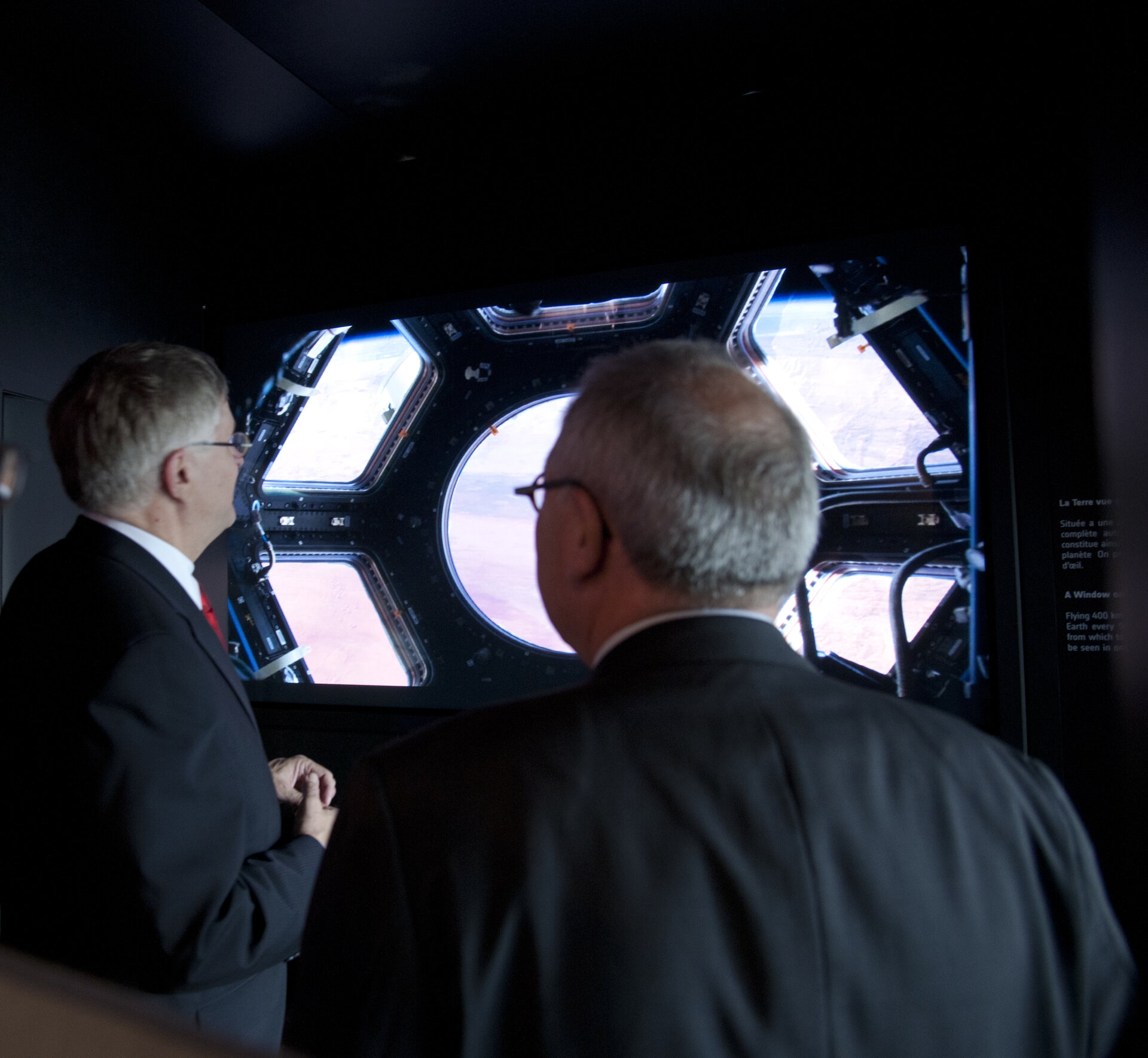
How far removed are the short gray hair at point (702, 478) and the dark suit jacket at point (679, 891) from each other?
0.12 m

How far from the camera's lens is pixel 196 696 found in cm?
122

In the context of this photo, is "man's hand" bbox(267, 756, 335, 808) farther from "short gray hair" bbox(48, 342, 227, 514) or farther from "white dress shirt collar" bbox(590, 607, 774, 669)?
"white dress shirt collar" bbox(590, 607, 774, 669)

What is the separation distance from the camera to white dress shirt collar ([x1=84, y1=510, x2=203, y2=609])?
1.40 m

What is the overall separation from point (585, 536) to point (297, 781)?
3.22 ft

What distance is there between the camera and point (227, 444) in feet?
5.14

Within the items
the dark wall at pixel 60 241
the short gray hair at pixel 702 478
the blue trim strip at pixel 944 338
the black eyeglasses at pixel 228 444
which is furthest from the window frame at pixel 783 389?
the dark wall at pixel 60 241

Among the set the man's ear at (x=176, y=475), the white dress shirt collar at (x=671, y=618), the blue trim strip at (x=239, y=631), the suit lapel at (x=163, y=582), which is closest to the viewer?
the white dress shirt collar at (x=671, y=618)

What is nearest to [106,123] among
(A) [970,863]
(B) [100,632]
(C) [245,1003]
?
(B) [100,632]

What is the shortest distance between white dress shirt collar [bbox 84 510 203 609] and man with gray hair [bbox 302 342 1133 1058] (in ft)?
2.78

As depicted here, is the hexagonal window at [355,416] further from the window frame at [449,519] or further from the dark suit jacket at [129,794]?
the dark suit jacket at [129,794]

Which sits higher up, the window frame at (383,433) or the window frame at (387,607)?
the window frame at (383,433)

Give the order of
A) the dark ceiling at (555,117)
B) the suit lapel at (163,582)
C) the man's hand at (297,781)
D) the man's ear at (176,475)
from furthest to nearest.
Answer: the dark ceiling at (555,117), the man's hand at (297,781), the man's ear at (176,475), the suit lapel at (163,582)

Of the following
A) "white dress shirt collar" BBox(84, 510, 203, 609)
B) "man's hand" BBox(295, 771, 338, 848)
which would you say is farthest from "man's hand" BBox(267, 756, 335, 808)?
"white dress shirt collar" BBox(84, 510, 203, 609)

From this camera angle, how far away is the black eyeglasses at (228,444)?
1473 mm
